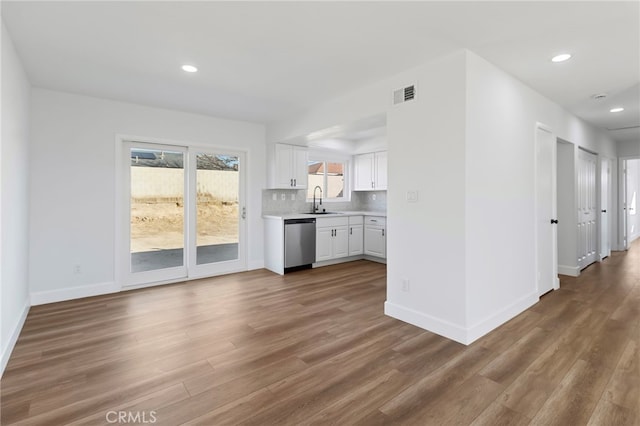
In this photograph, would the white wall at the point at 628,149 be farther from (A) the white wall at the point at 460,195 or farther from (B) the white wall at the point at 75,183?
(B) the white wall at the point at 75,183

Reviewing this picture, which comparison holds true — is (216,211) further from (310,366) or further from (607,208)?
(607,208)

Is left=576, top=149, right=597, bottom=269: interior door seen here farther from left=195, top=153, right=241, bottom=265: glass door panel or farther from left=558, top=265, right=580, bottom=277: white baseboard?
left=195, top=153, right=241, bottom=265: glass door panel

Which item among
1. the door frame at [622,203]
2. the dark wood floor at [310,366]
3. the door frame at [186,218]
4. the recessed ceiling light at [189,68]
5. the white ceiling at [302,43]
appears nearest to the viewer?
the dark wood floor at [310,366]

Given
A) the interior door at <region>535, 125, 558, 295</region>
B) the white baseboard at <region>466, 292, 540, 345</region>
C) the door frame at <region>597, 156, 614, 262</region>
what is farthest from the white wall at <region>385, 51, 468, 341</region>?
the door frame at <region>597, 156, 614, 262</region>

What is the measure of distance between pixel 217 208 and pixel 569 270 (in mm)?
5627

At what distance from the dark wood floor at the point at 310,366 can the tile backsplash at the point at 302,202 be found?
2.30 metres

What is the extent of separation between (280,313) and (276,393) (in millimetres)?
1416

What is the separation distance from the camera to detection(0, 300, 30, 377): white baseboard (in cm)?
230

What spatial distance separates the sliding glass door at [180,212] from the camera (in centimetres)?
438

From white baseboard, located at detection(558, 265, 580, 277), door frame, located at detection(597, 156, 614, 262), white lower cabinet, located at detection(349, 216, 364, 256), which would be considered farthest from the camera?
white lower cabinet, located at detection(349, 216, 364, 256)

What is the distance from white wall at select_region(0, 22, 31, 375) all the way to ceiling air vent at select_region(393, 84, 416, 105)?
126 inches

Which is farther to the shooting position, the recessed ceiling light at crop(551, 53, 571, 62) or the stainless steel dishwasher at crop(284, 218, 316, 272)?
the stainless steel dishwasher at crop(284, 218, 316, 272)

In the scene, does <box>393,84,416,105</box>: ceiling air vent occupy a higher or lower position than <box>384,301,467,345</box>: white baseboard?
higher

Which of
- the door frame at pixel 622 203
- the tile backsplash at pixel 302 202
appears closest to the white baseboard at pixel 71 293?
the tile backsplash at pixel 302 202
